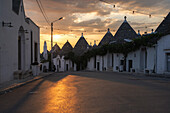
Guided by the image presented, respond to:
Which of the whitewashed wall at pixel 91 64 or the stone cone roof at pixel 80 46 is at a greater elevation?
the stone cone roof at pixel 80 46

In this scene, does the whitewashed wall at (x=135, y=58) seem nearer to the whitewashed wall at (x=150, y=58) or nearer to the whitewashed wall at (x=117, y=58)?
the whitewashed wall at (x=117, y=58)

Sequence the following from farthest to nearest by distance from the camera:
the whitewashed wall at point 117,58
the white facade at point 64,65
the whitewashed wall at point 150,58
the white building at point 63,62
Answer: the white building at point 63,62 < the white facade at point 64,65 < the whitewashed wall at point 117,58 < the whitewashed wall at point 150,58

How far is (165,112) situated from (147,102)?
1280 millimetres

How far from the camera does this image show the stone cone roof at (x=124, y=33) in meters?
36.2

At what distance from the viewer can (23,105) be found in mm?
6340

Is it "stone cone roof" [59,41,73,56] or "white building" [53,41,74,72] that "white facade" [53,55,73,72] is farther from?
"stone cone roof" [59,41,73,56]

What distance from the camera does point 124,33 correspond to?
36938 mm

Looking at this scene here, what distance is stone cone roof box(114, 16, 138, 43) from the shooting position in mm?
36172

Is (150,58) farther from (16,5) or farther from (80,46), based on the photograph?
(80,46)

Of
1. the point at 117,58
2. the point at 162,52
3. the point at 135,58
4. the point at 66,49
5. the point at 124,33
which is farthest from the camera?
the point at 66,49

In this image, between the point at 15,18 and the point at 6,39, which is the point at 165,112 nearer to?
the point at 6,39

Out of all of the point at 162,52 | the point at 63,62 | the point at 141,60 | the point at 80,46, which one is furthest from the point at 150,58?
the point at 63,62

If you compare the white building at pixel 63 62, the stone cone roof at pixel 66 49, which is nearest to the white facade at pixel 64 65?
the white building at pixel 63 62

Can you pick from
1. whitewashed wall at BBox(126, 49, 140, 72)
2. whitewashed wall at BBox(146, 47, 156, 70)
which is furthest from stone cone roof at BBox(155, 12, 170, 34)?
whitewashed wall at BBox(126, 49, 140, 72)
